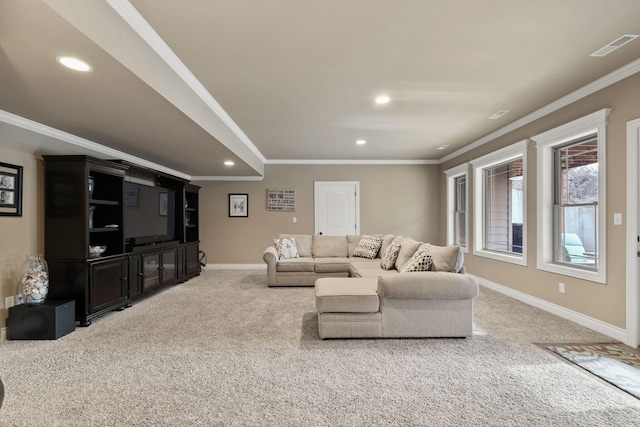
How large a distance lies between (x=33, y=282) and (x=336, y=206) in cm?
519

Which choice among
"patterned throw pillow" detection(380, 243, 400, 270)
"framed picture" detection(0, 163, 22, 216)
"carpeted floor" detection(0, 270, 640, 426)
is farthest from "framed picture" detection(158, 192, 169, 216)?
"patterned throw pillow" detection(380, 243, 400, 270)

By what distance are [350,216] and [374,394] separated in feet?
17.1

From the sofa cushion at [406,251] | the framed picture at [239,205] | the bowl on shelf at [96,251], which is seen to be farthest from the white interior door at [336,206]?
the bowl on shelf at [96,251]

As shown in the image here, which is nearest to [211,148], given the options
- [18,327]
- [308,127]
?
[308,127]

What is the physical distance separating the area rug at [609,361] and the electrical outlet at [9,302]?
5.02m

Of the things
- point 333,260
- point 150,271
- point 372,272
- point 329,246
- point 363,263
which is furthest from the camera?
point 329,246

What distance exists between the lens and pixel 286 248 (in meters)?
5.59

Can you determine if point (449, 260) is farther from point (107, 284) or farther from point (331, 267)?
point (107, 284)

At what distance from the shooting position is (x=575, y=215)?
357cm

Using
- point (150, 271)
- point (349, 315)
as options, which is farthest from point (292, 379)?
point (150, 271)

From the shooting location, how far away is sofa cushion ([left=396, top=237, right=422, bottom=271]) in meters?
3.99

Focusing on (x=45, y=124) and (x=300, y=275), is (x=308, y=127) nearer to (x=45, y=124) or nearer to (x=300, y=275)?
(x=300, y=275)

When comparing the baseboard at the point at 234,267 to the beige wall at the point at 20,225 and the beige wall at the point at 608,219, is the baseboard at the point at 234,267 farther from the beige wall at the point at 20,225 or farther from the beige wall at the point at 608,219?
the beige wall at the point at 608,219

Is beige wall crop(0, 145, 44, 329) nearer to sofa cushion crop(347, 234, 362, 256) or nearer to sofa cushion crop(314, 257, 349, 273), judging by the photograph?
sofa cushion crop(314, 257, 349, 273)
